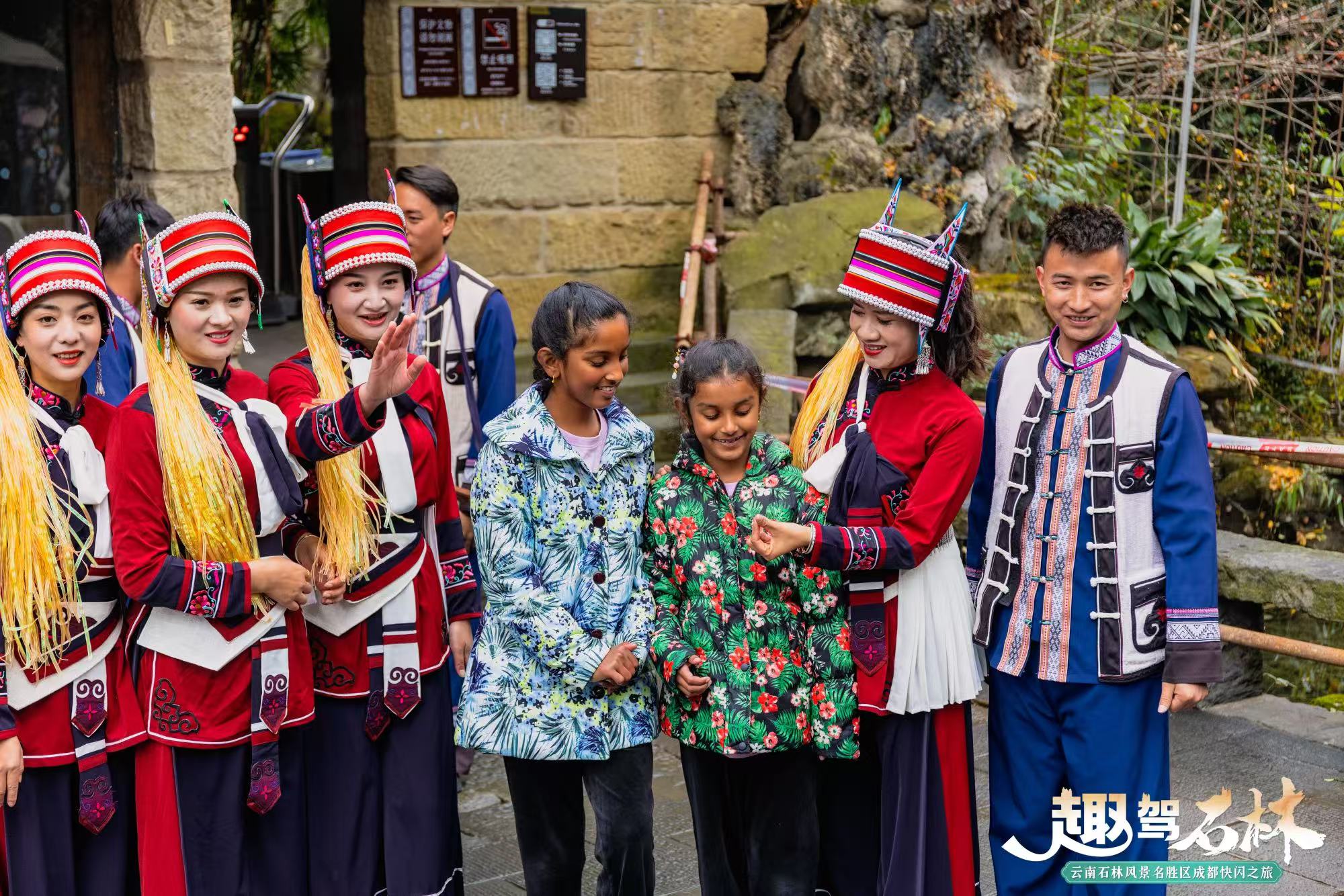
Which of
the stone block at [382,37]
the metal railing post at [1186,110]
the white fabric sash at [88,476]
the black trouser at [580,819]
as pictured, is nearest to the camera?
the white fabric sash at [88,476]

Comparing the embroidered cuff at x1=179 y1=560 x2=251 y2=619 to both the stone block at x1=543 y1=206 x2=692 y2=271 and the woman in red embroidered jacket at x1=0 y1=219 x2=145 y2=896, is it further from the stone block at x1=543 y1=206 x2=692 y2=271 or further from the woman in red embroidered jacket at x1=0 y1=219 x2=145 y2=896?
the stone block at x1=543 y1=206 x2=692 y2=271

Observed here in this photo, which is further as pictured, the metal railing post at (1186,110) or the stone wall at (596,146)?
the metal railing post at (1186,110)

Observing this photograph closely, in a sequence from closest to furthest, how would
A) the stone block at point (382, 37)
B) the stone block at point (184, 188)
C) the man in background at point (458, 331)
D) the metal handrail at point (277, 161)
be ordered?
the man in background at point (458, 331) → the stone block at point (184, 188) → the stone block at point (382, 37) → the metal handrail at point (277, 161)

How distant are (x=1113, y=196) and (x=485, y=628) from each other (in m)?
6.67

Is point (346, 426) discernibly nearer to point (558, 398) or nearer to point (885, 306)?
point (558, 398)

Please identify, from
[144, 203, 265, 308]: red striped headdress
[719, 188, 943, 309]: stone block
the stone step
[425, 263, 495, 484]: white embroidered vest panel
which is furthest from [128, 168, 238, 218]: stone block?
[144, 203, 265, 308]: red striped headdress

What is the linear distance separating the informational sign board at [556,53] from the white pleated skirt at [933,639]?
4.99m

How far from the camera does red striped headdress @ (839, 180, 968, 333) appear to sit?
3359 mm

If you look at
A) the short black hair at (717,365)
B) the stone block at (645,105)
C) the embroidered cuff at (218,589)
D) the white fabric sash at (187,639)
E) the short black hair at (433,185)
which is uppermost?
the stone block at (645,105)

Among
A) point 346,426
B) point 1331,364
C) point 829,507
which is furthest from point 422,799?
point 1331,364

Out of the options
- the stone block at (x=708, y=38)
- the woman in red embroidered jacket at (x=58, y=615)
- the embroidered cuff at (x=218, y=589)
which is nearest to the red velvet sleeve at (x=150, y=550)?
the embroidered cuff at (x=218, y=589)

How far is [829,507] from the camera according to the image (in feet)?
11.3

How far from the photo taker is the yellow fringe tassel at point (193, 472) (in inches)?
123

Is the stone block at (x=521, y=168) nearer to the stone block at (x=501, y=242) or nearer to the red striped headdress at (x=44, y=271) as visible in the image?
the stone block at (x=501, y=242)
